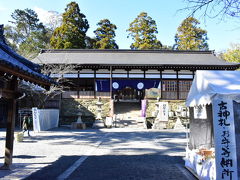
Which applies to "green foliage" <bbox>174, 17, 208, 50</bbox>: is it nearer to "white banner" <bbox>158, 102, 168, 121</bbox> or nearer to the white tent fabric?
"white banner" <bbox>158, 102, 168, 121</bbox>

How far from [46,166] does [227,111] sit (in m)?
4.16

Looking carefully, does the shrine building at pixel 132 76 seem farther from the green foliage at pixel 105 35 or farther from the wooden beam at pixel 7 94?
the green foliage at pixel 105 35

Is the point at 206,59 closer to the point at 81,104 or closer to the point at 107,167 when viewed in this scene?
the point at 81,104

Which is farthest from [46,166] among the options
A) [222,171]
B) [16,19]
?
[16,19]

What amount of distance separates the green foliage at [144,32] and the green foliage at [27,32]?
12.6 metres

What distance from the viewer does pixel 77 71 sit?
16.6 m

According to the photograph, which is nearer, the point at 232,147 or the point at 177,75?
the point at 232,147

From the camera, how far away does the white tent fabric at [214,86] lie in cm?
342

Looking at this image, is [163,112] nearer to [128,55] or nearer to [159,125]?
[159,125]

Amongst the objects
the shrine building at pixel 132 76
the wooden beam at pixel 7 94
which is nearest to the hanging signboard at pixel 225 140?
the wooden beam at pixel 7 94

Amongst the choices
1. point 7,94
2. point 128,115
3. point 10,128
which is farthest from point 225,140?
point 128,115

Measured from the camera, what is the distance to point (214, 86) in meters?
3.62

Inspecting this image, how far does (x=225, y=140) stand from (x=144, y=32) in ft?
91.9

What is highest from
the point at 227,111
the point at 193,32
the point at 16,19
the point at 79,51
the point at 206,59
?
the point at 16,19
